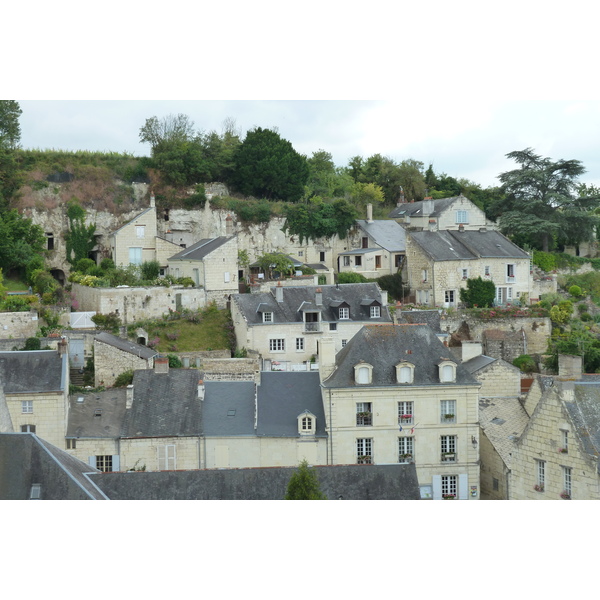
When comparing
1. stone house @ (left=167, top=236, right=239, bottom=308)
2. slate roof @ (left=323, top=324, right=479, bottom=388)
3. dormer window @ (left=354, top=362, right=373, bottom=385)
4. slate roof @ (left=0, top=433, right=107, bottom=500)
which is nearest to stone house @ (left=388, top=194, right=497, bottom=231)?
stone house @ (left=167, top=236, right=239, bottom=308)

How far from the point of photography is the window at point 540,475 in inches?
775

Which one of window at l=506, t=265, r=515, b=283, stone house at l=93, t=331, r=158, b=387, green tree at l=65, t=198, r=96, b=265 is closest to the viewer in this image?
stone house at l=93, t=331, r=158, b=387

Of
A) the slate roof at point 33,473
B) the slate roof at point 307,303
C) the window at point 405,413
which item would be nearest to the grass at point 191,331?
the slate roof at point 307,303

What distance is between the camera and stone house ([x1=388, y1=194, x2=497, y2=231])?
4441 cm

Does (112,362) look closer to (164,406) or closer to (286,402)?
(164,406)

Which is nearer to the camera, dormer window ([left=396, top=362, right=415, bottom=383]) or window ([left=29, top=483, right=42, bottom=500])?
window ([left=29, top=483, right=42, bottom=500])

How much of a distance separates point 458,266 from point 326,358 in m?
14.0

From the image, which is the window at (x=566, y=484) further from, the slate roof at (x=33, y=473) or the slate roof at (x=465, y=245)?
the slate roof at (x=465, y=245)

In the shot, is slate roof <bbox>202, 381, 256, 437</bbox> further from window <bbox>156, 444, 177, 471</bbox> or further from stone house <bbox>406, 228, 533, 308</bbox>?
stone house <bbox>406, 228, 533, 308</bbox>

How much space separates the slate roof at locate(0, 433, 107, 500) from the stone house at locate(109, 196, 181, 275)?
72.7 feet

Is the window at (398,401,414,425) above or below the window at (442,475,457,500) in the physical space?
above

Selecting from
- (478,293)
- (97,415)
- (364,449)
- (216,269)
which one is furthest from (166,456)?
(478,293)

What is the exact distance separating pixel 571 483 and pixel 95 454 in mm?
12947

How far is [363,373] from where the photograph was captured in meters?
26.7
